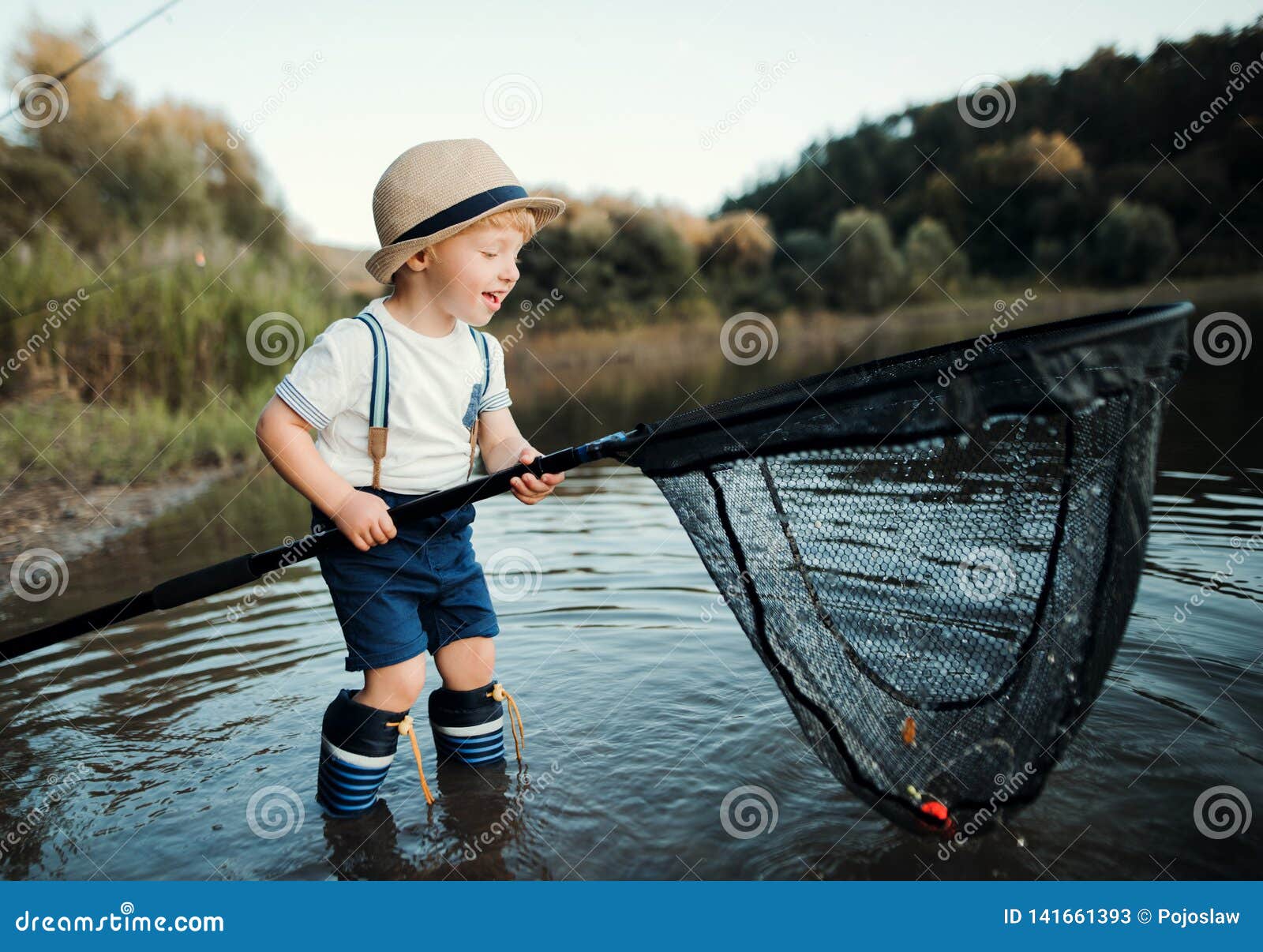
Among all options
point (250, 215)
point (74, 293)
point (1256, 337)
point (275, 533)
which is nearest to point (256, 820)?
point (275, 533)

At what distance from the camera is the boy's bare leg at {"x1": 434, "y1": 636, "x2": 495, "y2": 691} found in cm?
259

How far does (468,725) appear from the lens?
2615 mm

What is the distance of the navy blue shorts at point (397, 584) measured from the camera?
2.33m

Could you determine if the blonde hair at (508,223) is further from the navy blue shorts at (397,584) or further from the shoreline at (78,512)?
the shoreline at (78,512)

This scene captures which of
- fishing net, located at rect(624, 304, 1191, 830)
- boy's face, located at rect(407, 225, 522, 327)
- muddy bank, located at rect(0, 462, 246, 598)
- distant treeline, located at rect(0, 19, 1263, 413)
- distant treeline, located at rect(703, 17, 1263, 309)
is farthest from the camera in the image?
distant treeline, located at rect(703, 17, 1263, 309)

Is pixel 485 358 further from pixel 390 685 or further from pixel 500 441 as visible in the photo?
pixel 390 685

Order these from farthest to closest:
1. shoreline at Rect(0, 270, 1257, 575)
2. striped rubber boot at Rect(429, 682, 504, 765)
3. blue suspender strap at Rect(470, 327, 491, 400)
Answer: shoreline at Rect(0, 270, 1257, 575) → striped rubber boot at Rect(429, 682, 504, 765) → blue suspender strap at Rect(470, 327, 491, 400)

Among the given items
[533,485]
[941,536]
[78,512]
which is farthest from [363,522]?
[78,512]

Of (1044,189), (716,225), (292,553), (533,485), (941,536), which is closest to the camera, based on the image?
(941,536)

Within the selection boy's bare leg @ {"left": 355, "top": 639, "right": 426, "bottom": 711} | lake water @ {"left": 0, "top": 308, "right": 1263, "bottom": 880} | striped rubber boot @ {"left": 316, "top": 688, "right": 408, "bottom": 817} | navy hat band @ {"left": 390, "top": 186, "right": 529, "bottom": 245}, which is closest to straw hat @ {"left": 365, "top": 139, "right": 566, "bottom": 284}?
navy hat band @ {"left": 390, "top": 186, "right": 529, "bottom": 245}

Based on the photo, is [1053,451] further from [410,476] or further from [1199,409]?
[1199,409]

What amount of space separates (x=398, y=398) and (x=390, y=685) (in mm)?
724

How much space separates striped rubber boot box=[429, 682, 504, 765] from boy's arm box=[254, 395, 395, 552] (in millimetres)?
630

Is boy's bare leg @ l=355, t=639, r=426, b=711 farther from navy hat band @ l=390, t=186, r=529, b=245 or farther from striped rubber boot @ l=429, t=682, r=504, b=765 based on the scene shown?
navy hat band @ l=390, t=186, r=529, b=245
